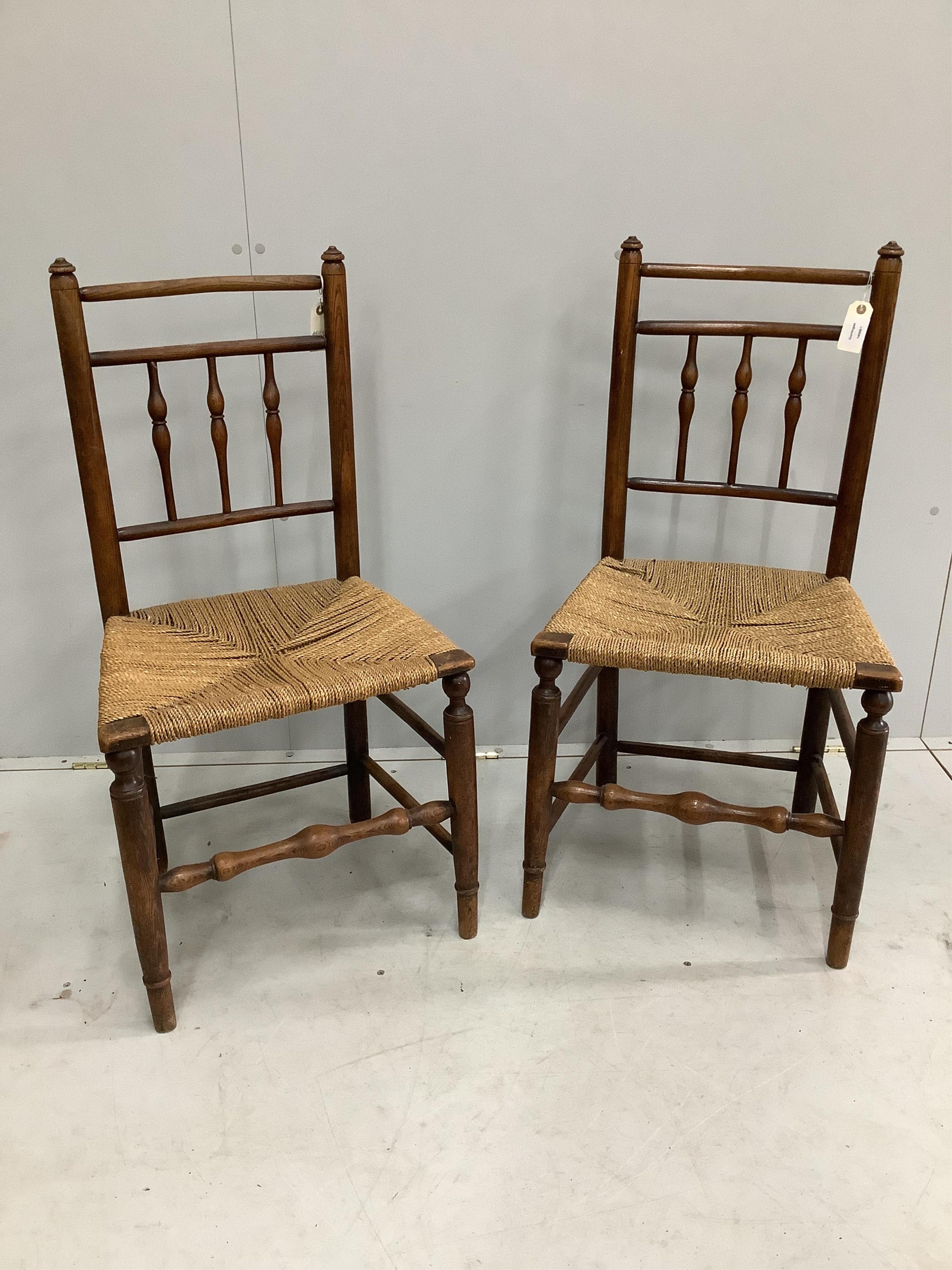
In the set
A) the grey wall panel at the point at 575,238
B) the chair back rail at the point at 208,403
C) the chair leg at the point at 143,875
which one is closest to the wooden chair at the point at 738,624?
the grey wall panel at the point at 575,238

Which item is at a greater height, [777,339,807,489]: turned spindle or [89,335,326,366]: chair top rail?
[89,335,326,366]: chair top rail

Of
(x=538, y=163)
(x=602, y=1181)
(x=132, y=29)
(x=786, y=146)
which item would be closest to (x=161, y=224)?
(x=132, y=29)

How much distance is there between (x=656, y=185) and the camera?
1.77m

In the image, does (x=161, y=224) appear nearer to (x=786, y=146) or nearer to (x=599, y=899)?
(x=786, y=146)

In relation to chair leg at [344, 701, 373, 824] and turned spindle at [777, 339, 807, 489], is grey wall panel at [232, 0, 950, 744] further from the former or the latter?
chair leg at [344, 701, 373, 824]

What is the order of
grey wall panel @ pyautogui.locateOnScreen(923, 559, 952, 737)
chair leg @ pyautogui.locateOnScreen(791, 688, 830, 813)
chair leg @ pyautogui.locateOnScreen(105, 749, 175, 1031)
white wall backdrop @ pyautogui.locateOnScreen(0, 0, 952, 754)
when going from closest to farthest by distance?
chair leg @ pyautogui.locateOnScreen(105, 749, 175, 1031), white wall backdrop @ pyautogui.locateOnScreen(0, 0, 952, 754), chair leg @ pyautogui.locateOnScreen(791, 688, 830, 813), grey wall panel @ pyautogui.locateOnScreen(923, 559, 952, 737)

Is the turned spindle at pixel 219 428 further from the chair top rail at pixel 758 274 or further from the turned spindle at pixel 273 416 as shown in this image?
the chair top rail at pixel 758 274

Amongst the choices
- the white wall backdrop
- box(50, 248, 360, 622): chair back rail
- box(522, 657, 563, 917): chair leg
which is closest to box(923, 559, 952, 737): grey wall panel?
the white wall backdrop

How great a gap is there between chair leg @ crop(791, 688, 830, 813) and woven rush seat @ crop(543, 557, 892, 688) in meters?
0.21

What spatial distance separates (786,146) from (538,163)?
42 cm

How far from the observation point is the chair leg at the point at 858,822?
1432mm

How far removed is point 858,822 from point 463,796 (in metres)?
0.58

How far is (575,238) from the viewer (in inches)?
70.8

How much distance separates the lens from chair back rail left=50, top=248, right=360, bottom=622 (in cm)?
147
